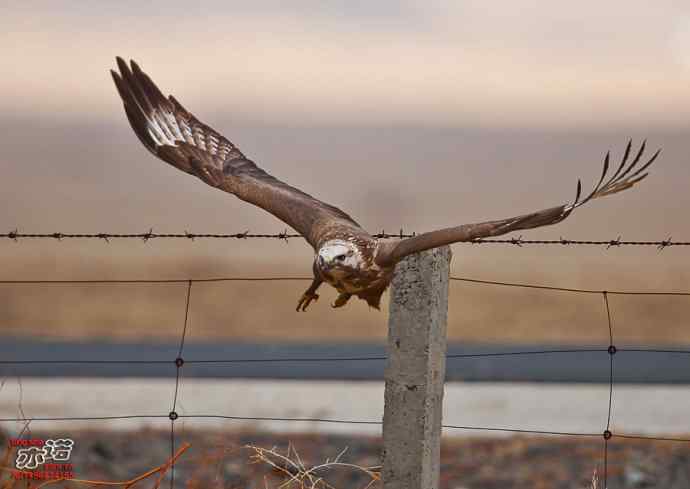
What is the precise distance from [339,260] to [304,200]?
4.41 ft

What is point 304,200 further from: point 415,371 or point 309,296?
point 415,371

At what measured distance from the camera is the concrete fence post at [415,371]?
15.6 ft

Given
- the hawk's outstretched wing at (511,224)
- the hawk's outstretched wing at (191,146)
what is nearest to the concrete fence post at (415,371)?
the hawk's outstretched wing at (511,224)

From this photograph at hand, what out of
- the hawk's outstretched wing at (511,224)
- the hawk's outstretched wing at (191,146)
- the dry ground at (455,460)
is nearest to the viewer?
the hawk's outstretched wing at (511,224)

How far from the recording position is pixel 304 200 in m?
6.79

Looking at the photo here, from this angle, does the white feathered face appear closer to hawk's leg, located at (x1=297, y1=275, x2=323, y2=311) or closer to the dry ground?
hawk's leg, located at (x1=297, y1=275, x2=323, y2=311)

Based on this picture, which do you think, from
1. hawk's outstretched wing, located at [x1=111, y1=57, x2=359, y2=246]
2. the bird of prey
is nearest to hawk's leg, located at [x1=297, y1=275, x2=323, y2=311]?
the bird of prey

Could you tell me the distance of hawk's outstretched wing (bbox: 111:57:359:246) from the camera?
281 inches

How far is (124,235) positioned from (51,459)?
1.44m

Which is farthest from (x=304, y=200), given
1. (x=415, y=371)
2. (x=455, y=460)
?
(x=455, y=460)

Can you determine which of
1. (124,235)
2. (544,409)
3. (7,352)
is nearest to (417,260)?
(124,235)

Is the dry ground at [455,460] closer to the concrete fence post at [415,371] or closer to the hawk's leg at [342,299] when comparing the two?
the hawk's leg at [342,299]

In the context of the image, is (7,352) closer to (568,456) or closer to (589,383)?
(589,383)

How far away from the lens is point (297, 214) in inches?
259
